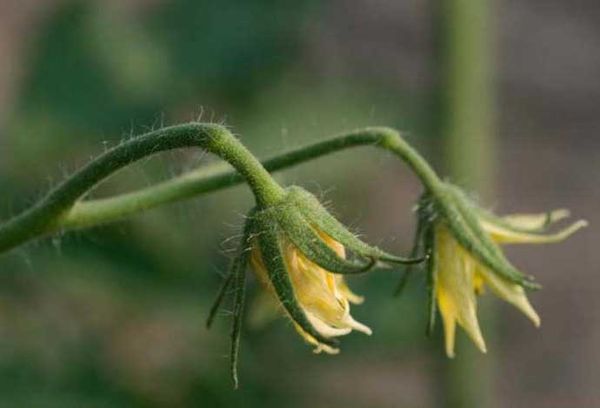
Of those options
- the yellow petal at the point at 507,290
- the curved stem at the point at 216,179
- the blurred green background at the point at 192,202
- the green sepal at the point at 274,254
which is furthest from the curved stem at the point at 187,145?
the blurred green background at the point at 192,202

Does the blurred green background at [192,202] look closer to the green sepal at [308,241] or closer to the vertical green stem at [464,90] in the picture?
the vertical green stem at [464,90]

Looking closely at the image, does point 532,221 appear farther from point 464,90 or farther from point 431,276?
point 464,90

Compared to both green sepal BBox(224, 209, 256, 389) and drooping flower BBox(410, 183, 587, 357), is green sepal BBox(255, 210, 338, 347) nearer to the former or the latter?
green sepal BBox(224, 209, 256, 389)

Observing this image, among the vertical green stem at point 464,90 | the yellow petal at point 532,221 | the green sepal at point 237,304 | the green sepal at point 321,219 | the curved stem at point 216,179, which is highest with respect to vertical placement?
the vertical green stem at point 464,90

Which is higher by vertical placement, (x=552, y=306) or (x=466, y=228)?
(x=552, y=306)

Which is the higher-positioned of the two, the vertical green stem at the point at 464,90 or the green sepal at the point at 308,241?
the vertical green stem at the point at 464,90

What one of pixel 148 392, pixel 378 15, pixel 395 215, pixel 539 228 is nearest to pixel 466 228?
pixel 539 228

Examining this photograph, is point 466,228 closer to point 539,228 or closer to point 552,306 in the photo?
point 539,228
